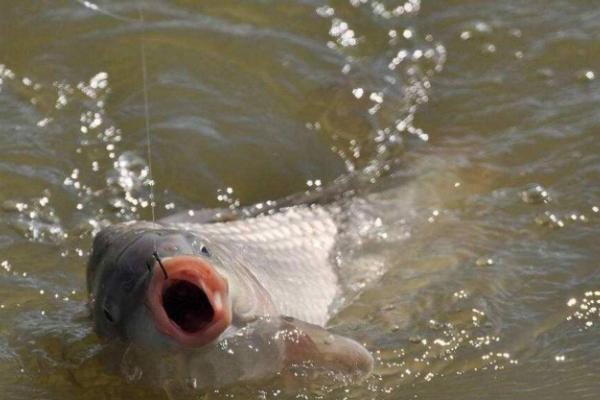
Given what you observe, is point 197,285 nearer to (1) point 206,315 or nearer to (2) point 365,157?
(1) point 206,315

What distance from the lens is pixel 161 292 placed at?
10.4 ft

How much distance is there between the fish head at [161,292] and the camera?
10.3 feet

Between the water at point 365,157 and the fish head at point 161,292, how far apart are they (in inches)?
11.2

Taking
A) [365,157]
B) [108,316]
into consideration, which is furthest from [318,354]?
[365,157]

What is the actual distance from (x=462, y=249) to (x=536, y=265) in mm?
299

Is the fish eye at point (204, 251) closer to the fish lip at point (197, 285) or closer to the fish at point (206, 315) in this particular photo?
the fish at point (206, 315)

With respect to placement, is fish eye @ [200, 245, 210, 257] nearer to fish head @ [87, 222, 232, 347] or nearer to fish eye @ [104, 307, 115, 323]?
fish head @ [87, 222, 232, 347]

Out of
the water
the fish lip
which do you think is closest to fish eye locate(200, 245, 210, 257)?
the fish lip

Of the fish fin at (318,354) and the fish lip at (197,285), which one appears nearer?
the fish lip at (197,285)

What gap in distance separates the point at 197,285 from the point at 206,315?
0.14 metres

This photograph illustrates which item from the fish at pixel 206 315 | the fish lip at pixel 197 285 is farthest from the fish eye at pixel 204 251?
the fish lip at pixel 197 285

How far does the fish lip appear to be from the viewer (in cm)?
311

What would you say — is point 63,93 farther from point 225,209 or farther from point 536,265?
point 536,265

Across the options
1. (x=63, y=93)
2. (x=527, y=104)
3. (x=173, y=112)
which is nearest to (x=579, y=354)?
(x=527, y=104)
